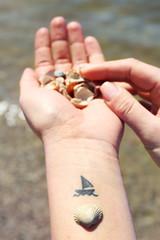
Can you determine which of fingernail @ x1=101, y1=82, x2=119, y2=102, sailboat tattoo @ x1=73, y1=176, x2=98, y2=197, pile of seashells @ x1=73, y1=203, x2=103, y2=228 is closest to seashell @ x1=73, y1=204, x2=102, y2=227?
pile of seashells @ x1=73, y1=203, x2=103, y2=228

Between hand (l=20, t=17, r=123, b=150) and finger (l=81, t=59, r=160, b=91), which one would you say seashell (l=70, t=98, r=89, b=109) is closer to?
hand (l=20, t=17, r=123, b=150)

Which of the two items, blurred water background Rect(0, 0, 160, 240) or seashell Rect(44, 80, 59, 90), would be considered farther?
blurred water background Rect(0, 0, 160, 240)

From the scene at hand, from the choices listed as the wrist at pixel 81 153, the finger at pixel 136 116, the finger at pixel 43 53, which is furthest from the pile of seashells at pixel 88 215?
the finger at pixel 43 53

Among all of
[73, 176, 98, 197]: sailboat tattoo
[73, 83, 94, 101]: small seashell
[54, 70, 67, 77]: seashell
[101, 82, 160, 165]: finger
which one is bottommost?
Result: [73, 176, 98, 197]: sailboat tattoo

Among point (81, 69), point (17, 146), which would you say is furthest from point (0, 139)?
point (81, 69)

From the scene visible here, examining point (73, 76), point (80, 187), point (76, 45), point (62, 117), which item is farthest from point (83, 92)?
point (80, 187)

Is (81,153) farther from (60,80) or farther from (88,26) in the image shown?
(88,26)
